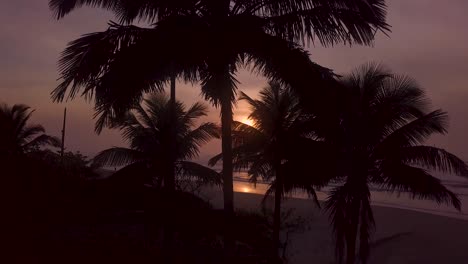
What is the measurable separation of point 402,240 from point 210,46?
19.4 m

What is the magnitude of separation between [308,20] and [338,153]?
229 inches

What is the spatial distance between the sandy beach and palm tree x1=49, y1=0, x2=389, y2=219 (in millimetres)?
13661

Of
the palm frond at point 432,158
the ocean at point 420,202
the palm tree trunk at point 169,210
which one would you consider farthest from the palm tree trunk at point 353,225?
the ocean at point 420,202

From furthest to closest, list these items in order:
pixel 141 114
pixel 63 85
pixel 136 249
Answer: pixel 141 114
pixel 136 249
pixel 63 85

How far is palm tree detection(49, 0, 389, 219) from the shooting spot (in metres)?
6.63

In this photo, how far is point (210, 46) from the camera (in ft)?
22.6

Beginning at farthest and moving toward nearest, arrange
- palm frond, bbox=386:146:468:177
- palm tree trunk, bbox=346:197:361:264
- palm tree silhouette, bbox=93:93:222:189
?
1. palm tree silhouette, bbox=93:93:222:189
2. palm tree trunk, bbox=346:197:361:264
3. palm frond, bbox=386:146:468:177

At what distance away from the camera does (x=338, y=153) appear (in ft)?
39.4

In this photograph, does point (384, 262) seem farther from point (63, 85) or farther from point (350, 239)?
point (63, 85)

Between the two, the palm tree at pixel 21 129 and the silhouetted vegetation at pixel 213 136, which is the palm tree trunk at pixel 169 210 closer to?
the silhouetted vegetation at pixel 213 136

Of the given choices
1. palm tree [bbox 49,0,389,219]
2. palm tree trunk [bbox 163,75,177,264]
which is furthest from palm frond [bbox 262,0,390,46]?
palm tree trunk [bbox 163,75,177,264]

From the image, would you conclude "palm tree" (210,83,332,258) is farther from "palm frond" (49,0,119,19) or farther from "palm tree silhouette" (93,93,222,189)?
"palm frond" (49,0,119,19)

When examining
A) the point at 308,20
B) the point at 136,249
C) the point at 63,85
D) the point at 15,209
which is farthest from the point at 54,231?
the point at 308,20

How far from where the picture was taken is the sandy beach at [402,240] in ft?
66.7
